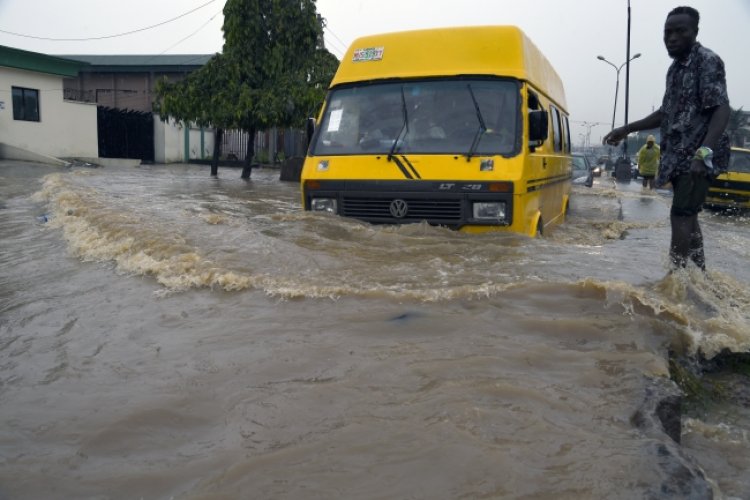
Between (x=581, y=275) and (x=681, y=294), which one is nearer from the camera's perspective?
(x=681, y=294)

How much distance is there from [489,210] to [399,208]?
759 mm

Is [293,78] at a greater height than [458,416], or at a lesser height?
greater

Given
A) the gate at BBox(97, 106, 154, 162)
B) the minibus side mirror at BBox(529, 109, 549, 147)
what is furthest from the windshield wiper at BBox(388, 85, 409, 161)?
the gate at BBox(97, 106, 154, 162)

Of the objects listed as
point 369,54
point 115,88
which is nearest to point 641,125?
point 369,54

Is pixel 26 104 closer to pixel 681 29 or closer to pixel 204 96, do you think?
pixel 204 96

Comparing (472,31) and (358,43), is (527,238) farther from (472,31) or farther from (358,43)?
(358,43)

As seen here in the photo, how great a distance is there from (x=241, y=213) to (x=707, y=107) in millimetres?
5835

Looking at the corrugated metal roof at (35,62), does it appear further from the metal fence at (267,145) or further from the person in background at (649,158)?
the person in background at (649,158)

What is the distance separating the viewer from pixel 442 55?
19.5 feet

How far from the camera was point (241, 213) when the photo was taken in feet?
27.4

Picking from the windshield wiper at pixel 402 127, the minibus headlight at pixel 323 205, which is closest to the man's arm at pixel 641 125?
the windshield wiper at pixel 402 127

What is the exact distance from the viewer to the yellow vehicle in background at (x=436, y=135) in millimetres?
5199

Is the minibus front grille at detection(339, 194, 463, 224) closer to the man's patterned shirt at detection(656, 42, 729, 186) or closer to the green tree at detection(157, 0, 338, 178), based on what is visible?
the man's patterned shirt at detection(656, 42, 729, 186)

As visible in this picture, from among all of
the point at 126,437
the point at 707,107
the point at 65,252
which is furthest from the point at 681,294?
the point at 65,252
